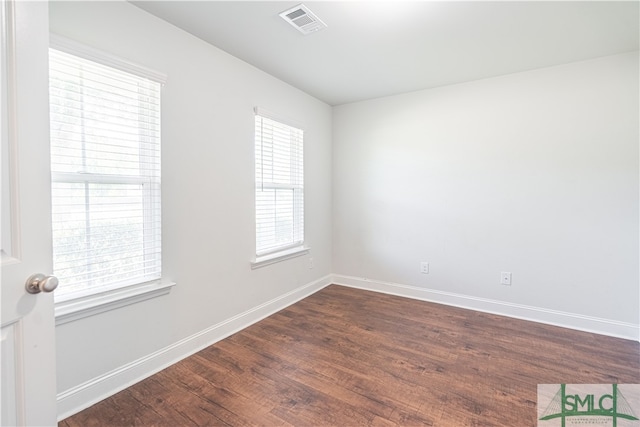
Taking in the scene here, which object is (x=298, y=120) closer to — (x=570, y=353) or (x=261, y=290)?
(x=261, y=290)

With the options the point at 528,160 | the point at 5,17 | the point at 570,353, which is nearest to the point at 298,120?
the point at 528,160

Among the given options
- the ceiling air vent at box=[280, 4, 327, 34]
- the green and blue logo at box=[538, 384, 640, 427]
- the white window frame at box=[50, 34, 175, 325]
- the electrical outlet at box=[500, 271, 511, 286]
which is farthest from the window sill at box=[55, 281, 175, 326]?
Answer: the electrical outlet at box=[500, 271, 511, 286]

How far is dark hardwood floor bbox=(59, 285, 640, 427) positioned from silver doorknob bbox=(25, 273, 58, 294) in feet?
3.61

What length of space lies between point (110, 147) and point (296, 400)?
1.93 meters

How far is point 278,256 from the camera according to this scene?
3.16 metres

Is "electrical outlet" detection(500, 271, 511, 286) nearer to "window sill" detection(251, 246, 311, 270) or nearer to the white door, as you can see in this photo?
"window sill" detection(251, 246, 311, 270)

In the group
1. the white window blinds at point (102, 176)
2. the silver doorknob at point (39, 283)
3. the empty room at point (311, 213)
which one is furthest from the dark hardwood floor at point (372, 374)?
the silver doorknob at point (39, 283)

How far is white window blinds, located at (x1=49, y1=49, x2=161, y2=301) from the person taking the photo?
160cm

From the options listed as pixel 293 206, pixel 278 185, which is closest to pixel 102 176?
pixel 278 185

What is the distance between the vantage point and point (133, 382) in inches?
75.7

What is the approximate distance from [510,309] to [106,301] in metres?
3.54

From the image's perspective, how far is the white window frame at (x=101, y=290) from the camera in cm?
159

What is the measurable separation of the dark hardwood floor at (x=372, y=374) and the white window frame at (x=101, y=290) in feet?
1.84

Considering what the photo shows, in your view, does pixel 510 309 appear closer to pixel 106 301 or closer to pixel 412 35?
pixel 412 35
